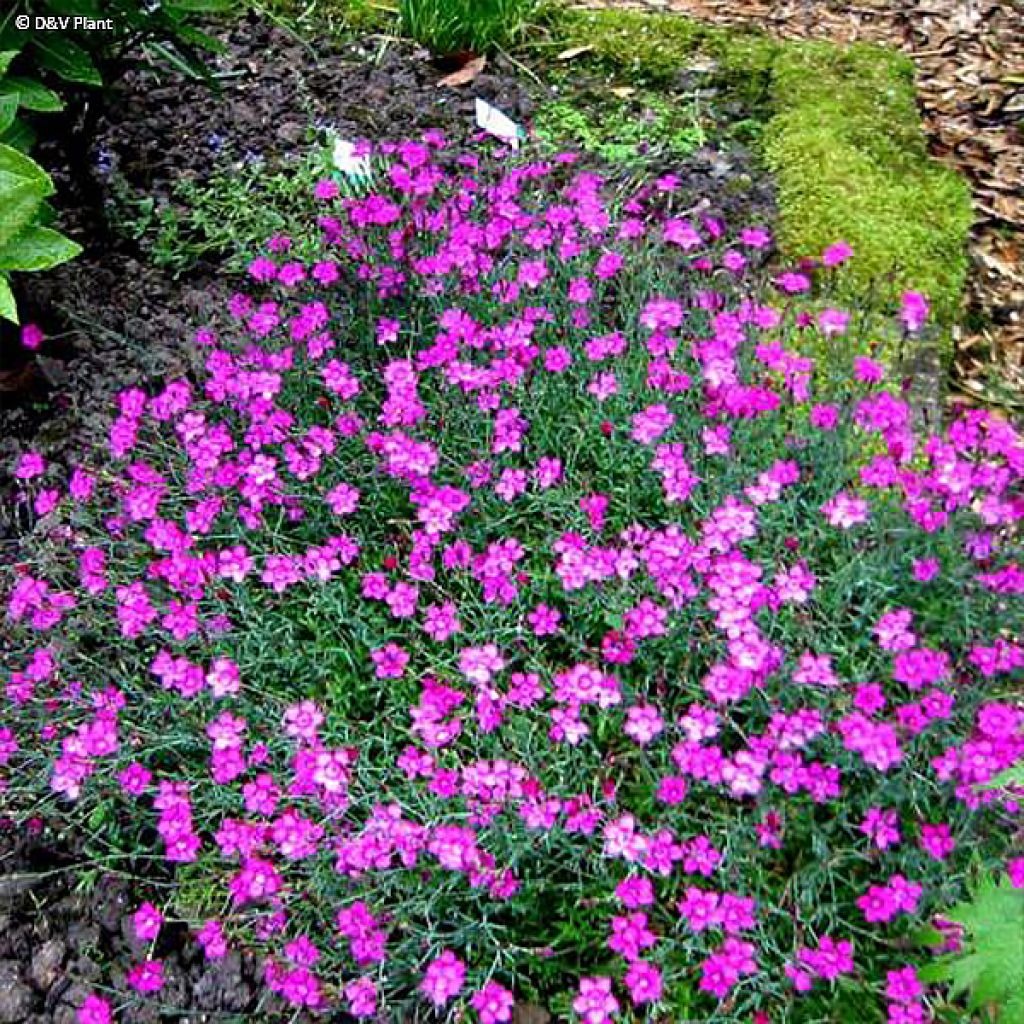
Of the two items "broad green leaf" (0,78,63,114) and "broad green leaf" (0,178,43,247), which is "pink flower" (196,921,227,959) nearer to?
"broad green leaf" (0,178,43,247)

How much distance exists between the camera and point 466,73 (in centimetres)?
416

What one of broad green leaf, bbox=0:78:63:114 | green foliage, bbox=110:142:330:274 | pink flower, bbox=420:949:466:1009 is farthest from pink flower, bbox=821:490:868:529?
green foliage, bbox=110:142:330:274

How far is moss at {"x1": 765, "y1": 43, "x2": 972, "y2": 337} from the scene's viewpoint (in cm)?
340

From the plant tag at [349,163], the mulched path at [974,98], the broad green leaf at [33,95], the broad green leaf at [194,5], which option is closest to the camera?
the broad green leaf at [33,95]

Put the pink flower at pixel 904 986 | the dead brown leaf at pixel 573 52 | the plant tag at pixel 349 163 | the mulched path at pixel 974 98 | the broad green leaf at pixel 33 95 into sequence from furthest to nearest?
1. the dead brown leaf at pixel 573 52
2. the mulched path at pixel 974 98
3. the plant tag at pixel 349 163
4. the broad green leaf at pixel 33 95
5. the pink flower at pixel 904 986

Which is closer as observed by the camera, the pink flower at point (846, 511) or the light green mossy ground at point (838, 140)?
the pink flower at point (846, 511)

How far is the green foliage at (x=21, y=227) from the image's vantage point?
2.17 m

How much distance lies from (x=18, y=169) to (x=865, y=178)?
7.98 feet

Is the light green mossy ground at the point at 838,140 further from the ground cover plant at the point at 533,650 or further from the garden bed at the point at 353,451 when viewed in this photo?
the ground cover plant at the point at 533,650

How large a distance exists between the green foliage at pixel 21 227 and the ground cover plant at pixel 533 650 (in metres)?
0.41

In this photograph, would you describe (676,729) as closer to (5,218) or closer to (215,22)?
(5,218)

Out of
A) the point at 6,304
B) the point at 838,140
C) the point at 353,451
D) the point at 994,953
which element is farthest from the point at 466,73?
the point at 994,953

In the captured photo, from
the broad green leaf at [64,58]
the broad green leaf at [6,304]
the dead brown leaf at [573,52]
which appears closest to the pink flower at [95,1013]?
the broad green leaf at [6,304]

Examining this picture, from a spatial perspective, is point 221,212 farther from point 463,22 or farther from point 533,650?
point 533,650
